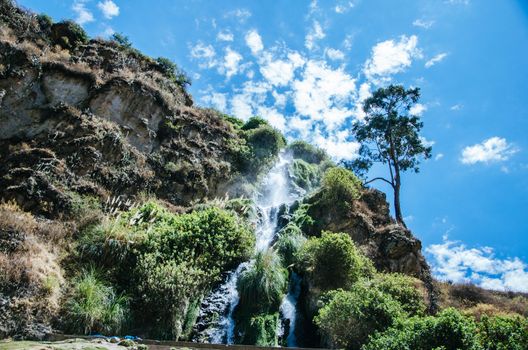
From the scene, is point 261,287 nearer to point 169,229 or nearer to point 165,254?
point 165,254

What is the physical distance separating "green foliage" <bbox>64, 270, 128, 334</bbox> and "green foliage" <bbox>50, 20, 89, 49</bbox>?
13.1m

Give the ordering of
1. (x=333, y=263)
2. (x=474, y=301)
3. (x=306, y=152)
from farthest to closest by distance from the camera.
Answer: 1. (x=306, y=152)
2. (x=474, y=301)
3. (x=333, y=263)

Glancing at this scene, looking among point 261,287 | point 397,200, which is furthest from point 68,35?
point 397,200

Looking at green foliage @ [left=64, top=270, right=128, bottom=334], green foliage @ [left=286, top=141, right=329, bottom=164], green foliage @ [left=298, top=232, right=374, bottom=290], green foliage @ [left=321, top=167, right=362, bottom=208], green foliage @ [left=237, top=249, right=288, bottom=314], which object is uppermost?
green foliage @ [left=286, top=141, right=329, bottom=164]

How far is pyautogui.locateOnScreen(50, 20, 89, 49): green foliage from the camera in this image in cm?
1906

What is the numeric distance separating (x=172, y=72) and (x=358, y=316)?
56.3 ft

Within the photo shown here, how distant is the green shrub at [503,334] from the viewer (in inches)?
237

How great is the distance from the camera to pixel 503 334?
6.29m

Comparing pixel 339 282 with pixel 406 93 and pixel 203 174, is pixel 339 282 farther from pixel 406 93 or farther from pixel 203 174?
pixel 406 93

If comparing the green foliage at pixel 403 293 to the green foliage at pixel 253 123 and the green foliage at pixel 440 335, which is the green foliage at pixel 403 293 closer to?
the green foliage at pixel 440 335

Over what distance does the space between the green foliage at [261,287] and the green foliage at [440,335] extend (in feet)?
16.0

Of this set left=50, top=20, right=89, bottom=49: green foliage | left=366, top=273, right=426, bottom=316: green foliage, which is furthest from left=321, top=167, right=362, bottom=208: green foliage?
left=50, top=20, right=89, bottom=49: green foliage

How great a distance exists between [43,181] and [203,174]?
6578 mm

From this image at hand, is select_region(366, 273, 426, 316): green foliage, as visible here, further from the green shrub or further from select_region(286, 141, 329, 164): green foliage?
select_region(286, 141, 329, 164): green foliage
